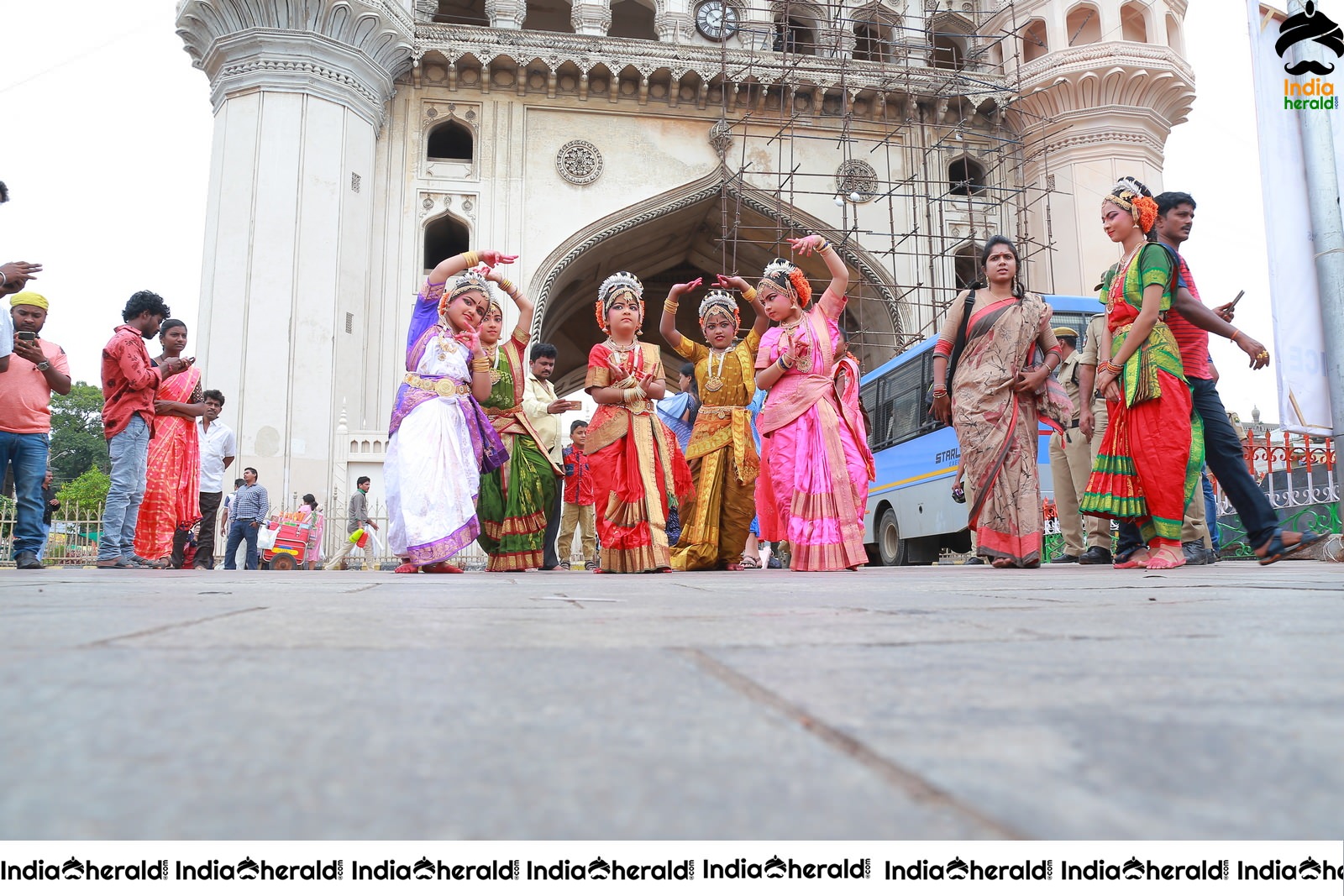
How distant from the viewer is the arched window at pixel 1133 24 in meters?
15.1

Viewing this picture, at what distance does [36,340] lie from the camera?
181 inches

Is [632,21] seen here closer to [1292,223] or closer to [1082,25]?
[1082,25]

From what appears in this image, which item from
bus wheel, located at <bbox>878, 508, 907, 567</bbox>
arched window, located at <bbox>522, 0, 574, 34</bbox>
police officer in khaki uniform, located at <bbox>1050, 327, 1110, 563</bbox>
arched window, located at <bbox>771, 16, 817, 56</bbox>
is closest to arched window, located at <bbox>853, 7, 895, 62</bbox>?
arched window, located at <bbox>771, 16, 817, 56</bbox>

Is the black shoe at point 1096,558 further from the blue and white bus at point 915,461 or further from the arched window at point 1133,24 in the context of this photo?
the arched window at point 1133,24

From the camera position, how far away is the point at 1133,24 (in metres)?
15.3

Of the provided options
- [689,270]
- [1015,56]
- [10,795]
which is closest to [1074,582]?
[10,795]

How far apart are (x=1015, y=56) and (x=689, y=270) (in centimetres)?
641

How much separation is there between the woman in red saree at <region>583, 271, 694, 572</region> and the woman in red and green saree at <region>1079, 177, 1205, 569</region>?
1864mm

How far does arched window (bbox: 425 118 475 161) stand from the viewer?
1469cm

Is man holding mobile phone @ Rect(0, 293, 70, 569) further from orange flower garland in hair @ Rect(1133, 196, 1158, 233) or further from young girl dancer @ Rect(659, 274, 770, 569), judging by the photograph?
orange flower garland in hair @ Rect(1133, 196, 1158, 233)

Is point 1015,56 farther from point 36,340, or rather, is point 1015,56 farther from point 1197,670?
point 1197,670

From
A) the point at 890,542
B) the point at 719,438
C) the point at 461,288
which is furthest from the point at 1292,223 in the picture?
the point at 890,542

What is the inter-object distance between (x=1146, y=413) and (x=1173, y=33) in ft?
48.0
